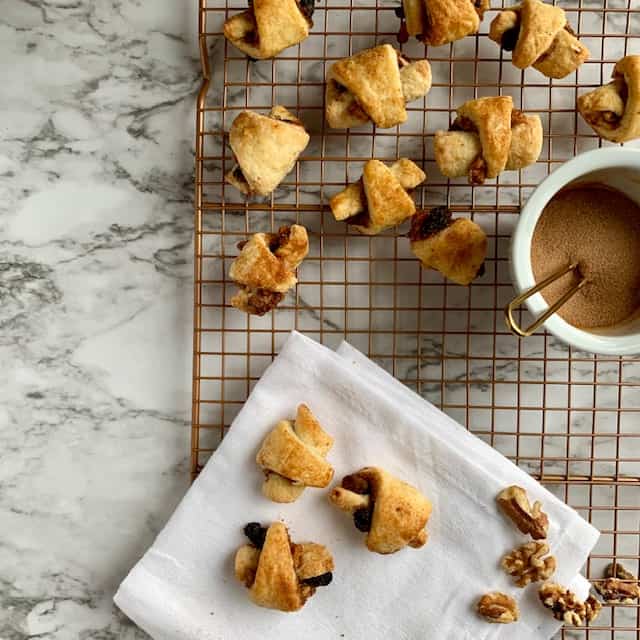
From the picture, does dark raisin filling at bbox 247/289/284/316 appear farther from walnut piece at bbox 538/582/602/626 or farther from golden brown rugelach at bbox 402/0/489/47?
walnut piece at bbox 538/582/602/626

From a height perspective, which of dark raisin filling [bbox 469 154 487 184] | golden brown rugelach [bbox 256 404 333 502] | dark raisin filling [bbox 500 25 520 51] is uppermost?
dark raisin filling [bbox 500 25 520 51]

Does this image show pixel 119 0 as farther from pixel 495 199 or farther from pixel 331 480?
pixel 331 480

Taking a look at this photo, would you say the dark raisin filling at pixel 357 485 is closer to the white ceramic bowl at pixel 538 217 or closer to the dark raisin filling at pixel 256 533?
the dark raisin filling at pixel 256 533

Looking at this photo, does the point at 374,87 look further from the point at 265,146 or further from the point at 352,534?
the point at 352,534

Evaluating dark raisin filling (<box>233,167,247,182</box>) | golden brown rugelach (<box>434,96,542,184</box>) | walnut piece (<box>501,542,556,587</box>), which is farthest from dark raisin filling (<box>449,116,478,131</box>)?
walnut piece (<box>501,542,556,587</box>)

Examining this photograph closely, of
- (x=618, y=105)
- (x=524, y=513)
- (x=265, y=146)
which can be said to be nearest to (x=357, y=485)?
(x=524, y=513)
